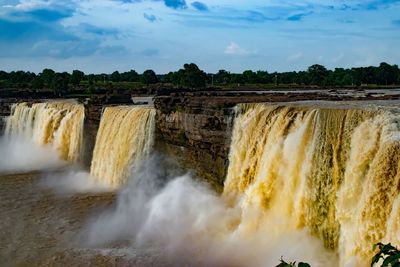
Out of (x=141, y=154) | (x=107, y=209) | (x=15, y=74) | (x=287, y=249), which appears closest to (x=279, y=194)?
(x=287, y=249)

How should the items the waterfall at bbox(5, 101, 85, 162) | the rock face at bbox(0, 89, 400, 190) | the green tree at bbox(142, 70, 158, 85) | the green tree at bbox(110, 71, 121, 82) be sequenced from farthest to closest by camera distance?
the green tree at bbox(110, 71, 121, 82)
the green tree at bbox(142, 70, 158, 85)
the waterfall at bbox(5, 101, 85, 162)
the rock face at bbox(0, 89, 400, 190)

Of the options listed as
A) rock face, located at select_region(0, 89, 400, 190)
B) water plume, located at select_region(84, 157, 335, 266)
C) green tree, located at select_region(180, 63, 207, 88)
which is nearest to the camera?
water plume, located at select_region(84, 157, 335, 266)

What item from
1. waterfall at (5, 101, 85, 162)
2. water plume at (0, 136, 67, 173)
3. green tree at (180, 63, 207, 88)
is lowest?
water plume at (0, 136, 67, 173)

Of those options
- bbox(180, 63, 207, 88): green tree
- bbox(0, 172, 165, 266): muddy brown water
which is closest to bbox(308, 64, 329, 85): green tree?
bbox(180, 63, 207, 88): green tree

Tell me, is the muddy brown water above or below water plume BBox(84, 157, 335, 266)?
below

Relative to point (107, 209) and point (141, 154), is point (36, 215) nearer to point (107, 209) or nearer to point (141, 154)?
point (107, 209)

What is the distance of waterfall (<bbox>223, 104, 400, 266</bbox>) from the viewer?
8.80 metres

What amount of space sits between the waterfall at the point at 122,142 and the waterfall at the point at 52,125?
353 cm

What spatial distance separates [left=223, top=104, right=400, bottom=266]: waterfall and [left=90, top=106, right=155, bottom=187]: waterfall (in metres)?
5.39

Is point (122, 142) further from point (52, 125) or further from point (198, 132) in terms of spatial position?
point (52, 125)

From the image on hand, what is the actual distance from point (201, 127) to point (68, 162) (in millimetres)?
11597

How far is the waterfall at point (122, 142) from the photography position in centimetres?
1894

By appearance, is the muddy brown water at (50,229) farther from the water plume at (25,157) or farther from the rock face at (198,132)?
the water plume at (25,157)

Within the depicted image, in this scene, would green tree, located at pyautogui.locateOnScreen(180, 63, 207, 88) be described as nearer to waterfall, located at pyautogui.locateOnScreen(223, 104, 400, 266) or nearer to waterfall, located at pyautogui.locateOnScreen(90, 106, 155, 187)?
waterfall, located at pyautogui.locateOnScreen(90, 106, 155, 187)
